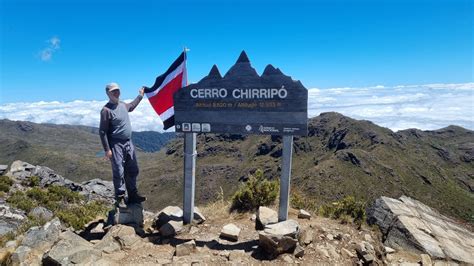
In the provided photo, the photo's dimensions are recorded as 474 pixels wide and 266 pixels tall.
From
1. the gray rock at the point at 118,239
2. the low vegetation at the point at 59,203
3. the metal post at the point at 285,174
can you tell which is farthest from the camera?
the low vegetation at the point at 59,203

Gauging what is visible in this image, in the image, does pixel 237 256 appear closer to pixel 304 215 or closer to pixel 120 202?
pixel 304 215

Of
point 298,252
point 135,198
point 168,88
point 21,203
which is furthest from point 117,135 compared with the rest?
point 21,203

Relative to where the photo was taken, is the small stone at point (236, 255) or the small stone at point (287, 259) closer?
the small stone at point (287, 259)

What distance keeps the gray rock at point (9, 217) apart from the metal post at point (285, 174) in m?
9.58

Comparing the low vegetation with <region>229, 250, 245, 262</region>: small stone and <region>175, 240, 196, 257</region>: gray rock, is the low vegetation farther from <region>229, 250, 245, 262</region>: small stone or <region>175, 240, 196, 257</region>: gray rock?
<region>229, 250, 245, 262</region>: small stone

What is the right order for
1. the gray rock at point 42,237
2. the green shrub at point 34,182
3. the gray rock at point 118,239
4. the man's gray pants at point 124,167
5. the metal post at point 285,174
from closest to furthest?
the gray rock at point 118,239 → the gray rock at point 42,237 → the metal post at point 285,174 → the man's gray pants at point 124,167 → the green shrub at point 34,182

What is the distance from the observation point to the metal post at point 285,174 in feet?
29.9

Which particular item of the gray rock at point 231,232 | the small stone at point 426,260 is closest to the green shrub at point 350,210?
the small stone at point 426,260

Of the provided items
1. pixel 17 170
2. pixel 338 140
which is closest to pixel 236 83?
pixel 17 170

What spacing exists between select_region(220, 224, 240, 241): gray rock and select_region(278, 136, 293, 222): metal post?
1122 mm

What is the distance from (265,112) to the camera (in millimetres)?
9203

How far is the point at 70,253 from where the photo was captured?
7.80m

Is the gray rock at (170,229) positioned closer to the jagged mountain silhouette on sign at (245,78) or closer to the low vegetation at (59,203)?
the low vegetation at (59,203)

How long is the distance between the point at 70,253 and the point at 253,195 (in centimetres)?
551
